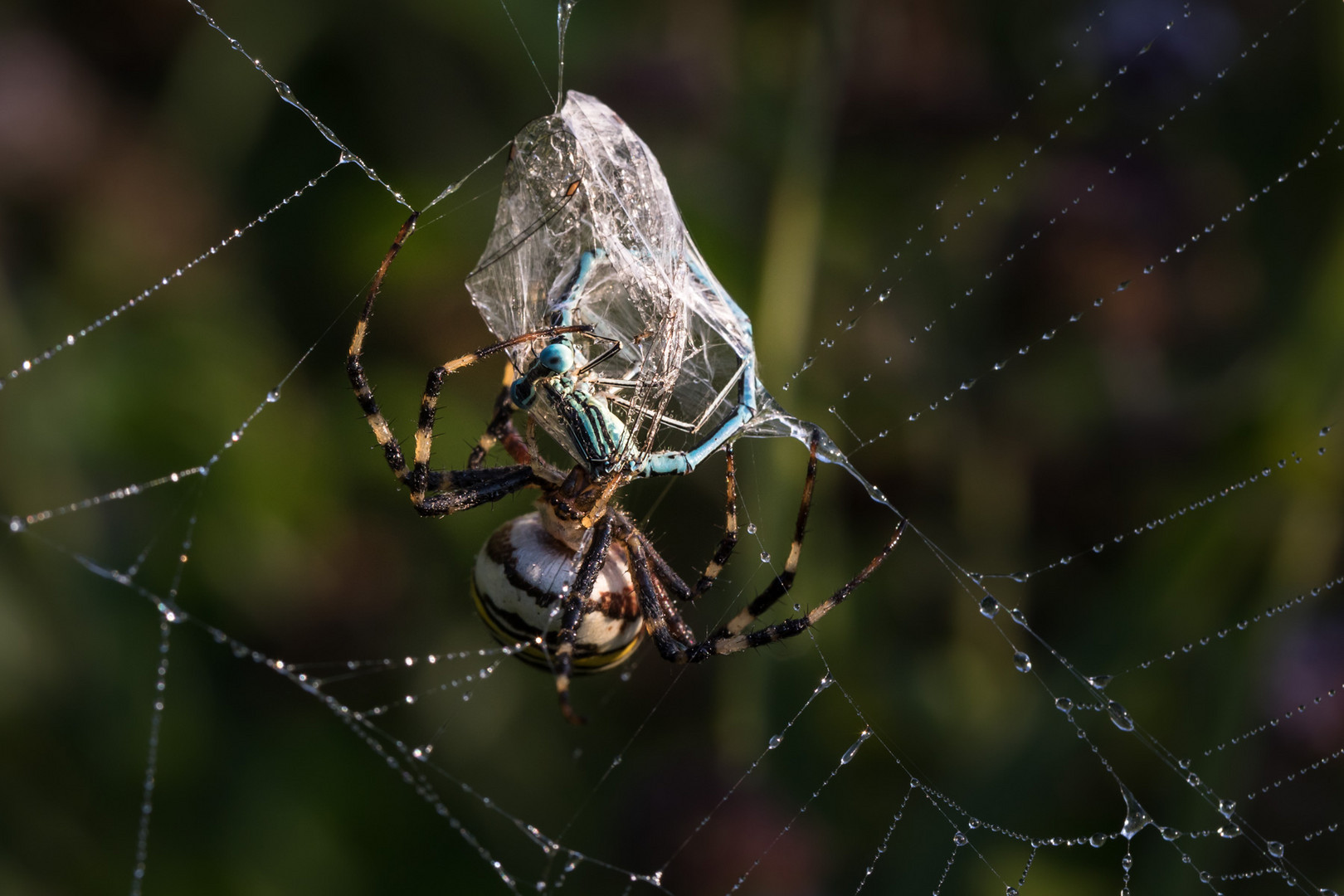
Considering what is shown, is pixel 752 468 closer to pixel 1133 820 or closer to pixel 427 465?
pixel 427 465

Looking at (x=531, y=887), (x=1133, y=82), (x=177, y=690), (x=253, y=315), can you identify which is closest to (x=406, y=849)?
(x=531, y=887)

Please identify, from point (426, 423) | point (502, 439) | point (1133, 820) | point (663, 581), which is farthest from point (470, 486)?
point (1133, 820)

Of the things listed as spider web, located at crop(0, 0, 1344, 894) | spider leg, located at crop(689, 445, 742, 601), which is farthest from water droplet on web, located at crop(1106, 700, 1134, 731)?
spider leg, located at crop(689, 445, 742, 601)

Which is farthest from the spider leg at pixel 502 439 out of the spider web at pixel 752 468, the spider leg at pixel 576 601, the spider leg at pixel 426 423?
the spider web at pixel 752 468

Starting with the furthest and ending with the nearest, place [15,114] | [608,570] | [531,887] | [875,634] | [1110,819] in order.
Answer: [15,114] → [531,887] → [875,634] → [1110,819] → [608,570]

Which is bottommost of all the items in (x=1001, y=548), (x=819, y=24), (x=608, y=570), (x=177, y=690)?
(x=177, y=690)

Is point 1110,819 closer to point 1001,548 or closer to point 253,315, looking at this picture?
point 1001,548

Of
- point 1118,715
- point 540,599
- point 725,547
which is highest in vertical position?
point 1118,715

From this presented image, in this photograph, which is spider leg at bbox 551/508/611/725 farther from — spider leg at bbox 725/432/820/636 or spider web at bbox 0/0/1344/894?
spider web at bbox 0/0/1344/894
